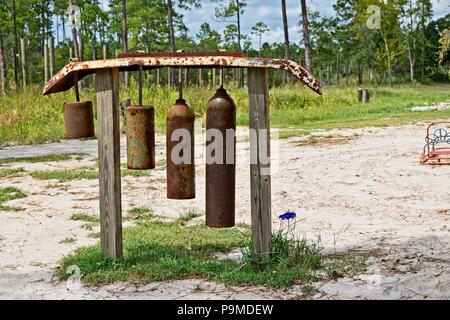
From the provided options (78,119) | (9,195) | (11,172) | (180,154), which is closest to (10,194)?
(9,195)

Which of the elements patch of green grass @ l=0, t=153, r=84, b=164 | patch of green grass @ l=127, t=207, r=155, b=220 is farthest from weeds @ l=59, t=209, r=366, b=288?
patch of green grass @ l=0, t=153, r=84, b=164

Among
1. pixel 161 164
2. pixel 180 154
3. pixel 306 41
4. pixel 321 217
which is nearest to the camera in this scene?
pixel 180 154

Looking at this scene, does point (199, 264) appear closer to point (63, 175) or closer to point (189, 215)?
point (189, 215)

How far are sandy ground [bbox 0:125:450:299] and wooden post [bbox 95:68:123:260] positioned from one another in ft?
1.56

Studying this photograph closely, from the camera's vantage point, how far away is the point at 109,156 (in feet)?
15.5

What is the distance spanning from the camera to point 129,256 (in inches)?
200

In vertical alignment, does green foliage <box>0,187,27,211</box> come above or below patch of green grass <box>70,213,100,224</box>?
above

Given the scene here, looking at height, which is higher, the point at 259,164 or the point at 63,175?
the point at 259,164

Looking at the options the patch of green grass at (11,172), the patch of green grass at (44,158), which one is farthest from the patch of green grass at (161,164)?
the patch of green grass at (11,172)

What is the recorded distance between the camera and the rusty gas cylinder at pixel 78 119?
476 centimetres

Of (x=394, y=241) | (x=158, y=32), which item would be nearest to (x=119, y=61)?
(x=394, y=241)

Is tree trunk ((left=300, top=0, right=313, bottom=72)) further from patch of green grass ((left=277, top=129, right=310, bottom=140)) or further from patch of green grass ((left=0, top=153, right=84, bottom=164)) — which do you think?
patch of green grass ((left=0, top=153, right=84, bottom=164))

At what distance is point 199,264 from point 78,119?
1.42 meters

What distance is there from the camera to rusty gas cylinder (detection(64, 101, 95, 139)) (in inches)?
187
